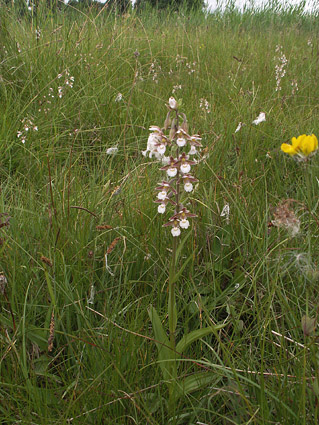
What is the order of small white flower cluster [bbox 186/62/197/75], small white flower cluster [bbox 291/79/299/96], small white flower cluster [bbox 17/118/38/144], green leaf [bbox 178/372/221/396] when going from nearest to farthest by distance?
1. green leaf [bbox 178/372/221/396]
2. small white flower cluster [bbox 17/118/38/144]
3. small white flower cluster [bbox 291/79/299/96]
4. small white flower cluster [bbox 186/62/197/75]

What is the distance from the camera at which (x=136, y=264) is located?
4.60ft

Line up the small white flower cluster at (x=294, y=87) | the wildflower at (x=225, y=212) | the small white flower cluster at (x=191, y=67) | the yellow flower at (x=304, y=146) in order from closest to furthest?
the yellow flower at (x=304, y=146) < the wildflower at (x=225, y=212) < the small white flower cluster at (x=294, y=87) < the small white flower cluster at (x=191, y=67)

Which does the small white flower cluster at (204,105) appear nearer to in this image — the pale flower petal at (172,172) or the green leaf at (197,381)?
the pale flower petal at (172,172)

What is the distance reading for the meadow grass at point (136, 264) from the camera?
94 cm

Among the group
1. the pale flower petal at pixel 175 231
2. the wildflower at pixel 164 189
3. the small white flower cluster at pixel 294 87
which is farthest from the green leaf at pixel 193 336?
the small white flower cluster at pixel 294 87

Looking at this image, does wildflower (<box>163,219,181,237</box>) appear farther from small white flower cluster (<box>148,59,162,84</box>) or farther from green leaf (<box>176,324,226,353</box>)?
small white flower cluster (<box>148,59,162,84</box>)

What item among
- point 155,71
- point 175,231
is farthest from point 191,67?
point 175,231

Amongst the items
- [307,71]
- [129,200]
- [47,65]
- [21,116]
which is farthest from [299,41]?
[129,200]

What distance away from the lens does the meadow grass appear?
0.94 metres

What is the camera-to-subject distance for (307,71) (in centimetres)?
354

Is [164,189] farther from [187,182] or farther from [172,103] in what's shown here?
[172,103]

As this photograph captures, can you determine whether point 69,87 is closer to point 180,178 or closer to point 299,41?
point 180,178

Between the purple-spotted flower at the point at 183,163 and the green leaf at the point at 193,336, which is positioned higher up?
the purple-spotted flower at the point at 183,163

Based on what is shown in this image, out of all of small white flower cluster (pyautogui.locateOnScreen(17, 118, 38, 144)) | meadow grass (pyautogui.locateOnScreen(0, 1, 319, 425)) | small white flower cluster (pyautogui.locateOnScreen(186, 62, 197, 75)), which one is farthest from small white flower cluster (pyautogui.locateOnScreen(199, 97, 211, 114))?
small white flower cluster (pyautogui.locateOnScreen(17, 118, 38, 144))
